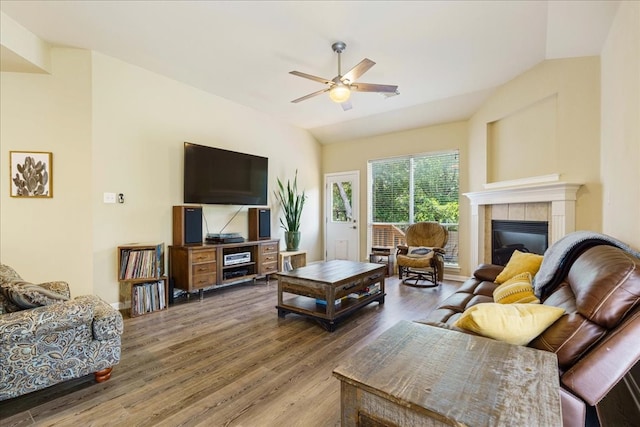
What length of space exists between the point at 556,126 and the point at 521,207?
1029mm

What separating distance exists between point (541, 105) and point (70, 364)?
5.11m

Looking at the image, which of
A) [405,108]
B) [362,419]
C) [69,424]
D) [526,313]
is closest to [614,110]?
[526,313]

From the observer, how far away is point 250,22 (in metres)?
2.71

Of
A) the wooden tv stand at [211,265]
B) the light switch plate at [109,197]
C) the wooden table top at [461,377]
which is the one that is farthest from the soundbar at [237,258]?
the wooden table top at [461,377]

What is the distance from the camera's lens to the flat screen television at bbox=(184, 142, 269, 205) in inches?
158

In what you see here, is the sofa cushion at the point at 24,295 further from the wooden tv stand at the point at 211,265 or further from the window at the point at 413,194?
the window at the point at 413,194

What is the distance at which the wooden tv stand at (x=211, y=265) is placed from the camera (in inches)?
147

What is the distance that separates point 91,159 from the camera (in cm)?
328

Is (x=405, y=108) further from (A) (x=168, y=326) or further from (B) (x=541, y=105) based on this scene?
(A) (x=168, y=326)

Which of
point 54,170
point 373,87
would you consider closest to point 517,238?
point 373,87

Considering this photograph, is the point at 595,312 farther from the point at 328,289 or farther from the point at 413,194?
the point at 413,194

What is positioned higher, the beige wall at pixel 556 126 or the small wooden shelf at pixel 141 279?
the beige wall at pixel 556 126

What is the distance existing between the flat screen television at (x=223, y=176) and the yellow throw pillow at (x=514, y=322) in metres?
3.72

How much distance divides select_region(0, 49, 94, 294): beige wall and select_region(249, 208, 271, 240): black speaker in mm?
2107
